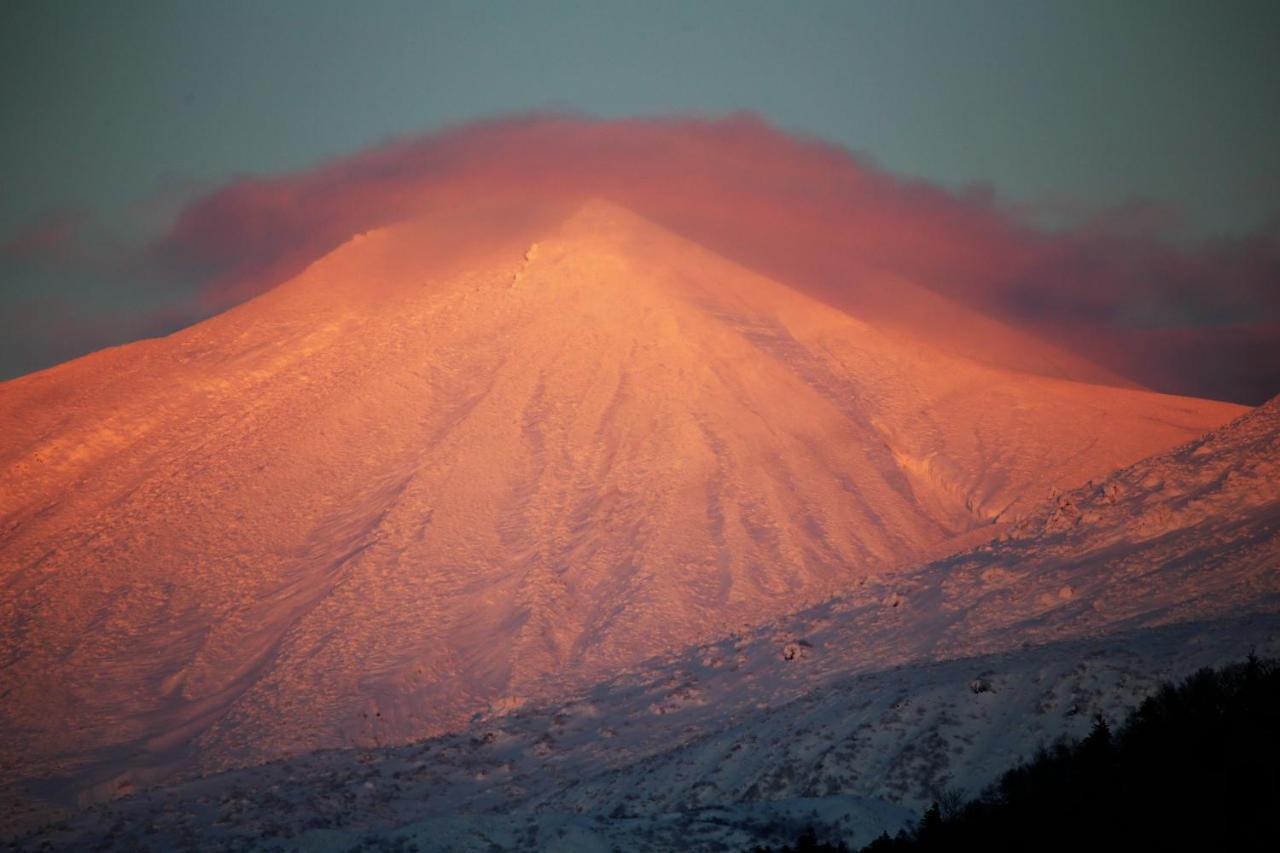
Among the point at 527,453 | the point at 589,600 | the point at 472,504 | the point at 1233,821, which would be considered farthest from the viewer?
the point at 527,453

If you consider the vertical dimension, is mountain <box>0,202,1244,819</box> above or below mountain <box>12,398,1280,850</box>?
above

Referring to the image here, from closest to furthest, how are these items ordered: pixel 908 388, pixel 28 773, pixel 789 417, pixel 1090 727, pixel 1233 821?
1. pixel 1233 821
2. pixel 1090 727
3. pixel 28 773
4. pixel 789 417
5. pixel 908 388

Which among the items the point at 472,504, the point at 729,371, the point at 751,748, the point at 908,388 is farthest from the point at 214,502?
the point at 908,388

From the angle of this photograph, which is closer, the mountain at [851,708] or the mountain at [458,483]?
the mountain at [851,708]

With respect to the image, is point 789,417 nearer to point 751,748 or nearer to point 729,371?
point 729,371

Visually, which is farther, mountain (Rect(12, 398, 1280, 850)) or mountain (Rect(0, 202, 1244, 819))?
mountain (Rect(0, 202, 1244, 819))
